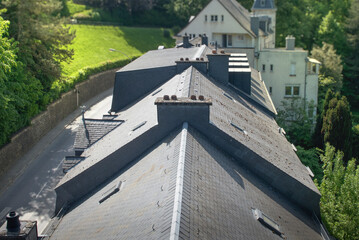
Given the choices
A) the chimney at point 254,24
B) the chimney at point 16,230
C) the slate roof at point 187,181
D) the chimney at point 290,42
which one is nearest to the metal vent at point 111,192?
the slate roof at point 187,181

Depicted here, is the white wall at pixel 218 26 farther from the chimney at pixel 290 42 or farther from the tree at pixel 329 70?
the tree at pixel 329 70

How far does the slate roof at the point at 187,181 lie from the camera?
40.6ft

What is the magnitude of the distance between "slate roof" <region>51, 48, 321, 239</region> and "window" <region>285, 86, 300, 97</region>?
99.5 ft

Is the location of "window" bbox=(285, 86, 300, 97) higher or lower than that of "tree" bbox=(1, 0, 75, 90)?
lower

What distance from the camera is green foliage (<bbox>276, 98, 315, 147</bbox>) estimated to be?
141 ft

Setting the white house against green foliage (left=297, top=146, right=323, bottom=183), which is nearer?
green foliage (left=297, top=146, right=323, bottom=183)

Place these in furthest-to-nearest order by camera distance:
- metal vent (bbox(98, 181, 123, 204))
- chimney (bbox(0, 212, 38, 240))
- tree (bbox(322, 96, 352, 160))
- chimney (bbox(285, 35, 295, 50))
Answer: chimney (bbox(285, 35, 295, 50)), tree (bbox(322, 96, 352, 160)), metal vent (bbox(98, 181, 123, 204)), chimney (bbox(0, 212, 38, 240))

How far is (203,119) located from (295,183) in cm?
374

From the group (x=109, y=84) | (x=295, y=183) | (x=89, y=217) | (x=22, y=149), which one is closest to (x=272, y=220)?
(x=295, y=183)

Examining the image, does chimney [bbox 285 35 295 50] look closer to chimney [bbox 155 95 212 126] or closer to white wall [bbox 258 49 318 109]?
white wall [bbox 258 49 318 109]

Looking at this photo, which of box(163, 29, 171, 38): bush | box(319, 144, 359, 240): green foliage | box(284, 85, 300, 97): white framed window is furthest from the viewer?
box(163, 29, 171, 38): bush

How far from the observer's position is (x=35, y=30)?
1460 inches

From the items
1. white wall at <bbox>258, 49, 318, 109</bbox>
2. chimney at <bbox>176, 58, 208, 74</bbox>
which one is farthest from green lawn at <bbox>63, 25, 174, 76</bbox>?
chimney at <bbox>176, 58, 208, 74</bbox>

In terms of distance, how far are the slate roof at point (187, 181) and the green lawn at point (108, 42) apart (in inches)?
1422
